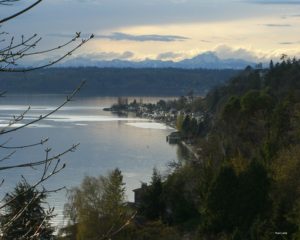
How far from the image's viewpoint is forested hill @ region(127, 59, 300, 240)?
9555 mm

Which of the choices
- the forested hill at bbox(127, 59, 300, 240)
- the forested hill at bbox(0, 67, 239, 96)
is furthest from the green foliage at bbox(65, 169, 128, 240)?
the forested hill at bbox(0, 67, 239, 96)

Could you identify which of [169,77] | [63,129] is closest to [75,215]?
[63,129]

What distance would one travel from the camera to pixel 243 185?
10.3 m

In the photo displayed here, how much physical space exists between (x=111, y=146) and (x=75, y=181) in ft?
33.2

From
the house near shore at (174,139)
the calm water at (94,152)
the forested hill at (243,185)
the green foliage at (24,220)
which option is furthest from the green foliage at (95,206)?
the house near shore at (174,139)

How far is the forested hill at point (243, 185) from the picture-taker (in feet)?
31.3

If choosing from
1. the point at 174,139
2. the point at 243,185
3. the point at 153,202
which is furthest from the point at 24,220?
the point at 174,139

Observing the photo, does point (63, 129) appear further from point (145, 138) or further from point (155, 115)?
point (155, 115)

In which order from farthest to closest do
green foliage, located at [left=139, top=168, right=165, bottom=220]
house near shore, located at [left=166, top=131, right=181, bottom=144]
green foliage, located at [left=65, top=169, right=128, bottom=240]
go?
1. house near shore, located at [left=166, top=131, right=181, bottom=144]
2. green foliage, located at [left=139, top=168, right=165, bottom=220]
3. green foliage, located at [left=65, top=169, right=128, bottom=240]

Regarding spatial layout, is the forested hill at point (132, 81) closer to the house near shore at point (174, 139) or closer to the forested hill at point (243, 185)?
the house near shore at point (174, 139)

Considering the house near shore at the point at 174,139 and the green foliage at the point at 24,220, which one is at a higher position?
the green foliage at the point at 24,220

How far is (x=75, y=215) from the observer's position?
11.2m

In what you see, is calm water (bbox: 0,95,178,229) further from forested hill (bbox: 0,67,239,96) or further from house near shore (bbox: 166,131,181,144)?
forested hill (bbox: 0,67,239,96)

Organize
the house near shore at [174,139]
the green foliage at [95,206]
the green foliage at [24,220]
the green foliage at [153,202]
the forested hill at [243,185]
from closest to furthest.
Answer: the green foliage at [24,220] → the forested hill at [243,185] → the green foliage at [95,206] → the green foliage at [153,202] → the house near shore at [174,139]
